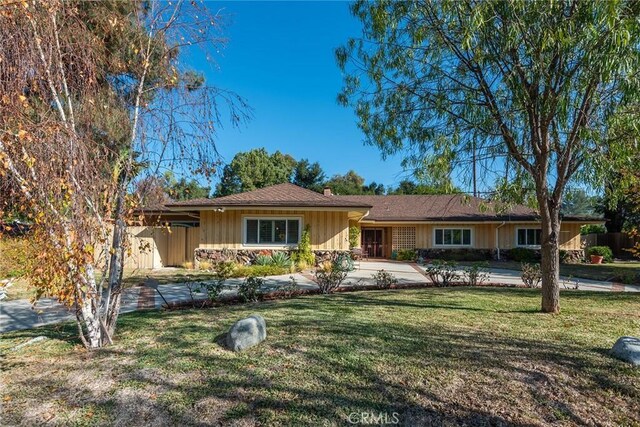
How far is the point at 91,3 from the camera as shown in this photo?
15.3 ft

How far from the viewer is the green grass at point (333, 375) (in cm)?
309

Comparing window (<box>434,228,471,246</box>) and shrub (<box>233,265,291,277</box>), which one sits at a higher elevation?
window (<box>434,228,471,246</box>)

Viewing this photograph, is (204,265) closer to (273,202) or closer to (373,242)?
(273,202)

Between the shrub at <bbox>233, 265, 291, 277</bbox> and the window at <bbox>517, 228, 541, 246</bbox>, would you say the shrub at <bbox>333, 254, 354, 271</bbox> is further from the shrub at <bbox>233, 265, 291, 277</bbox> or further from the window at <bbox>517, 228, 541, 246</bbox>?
the window at <bbox>517, 228, 541, 246</bbox>

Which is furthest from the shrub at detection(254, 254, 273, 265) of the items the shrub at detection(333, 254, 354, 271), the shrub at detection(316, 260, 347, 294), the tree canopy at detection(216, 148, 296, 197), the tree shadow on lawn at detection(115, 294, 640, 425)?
the tree canopy at detection(216, 148, 296, 197)

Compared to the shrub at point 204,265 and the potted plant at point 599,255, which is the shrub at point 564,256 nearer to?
the potted plant at point 599,255

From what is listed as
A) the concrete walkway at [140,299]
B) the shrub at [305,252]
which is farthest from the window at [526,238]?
the shrub at [305,252]

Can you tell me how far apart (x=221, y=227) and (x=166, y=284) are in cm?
520

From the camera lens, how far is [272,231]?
1622 centimetres

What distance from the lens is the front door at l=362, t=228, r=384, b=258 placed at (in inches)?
938

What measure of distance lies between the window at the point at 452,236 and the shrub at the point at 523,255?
2.47m

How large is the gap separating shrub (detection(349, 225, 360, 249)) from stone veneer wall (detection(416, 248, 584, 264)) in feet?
12.6

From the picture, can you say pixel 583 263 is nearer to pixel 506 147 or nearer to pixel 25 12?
pixel 506 147

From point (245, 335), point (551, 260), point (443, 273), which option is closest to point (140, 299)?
point (245, 335)
